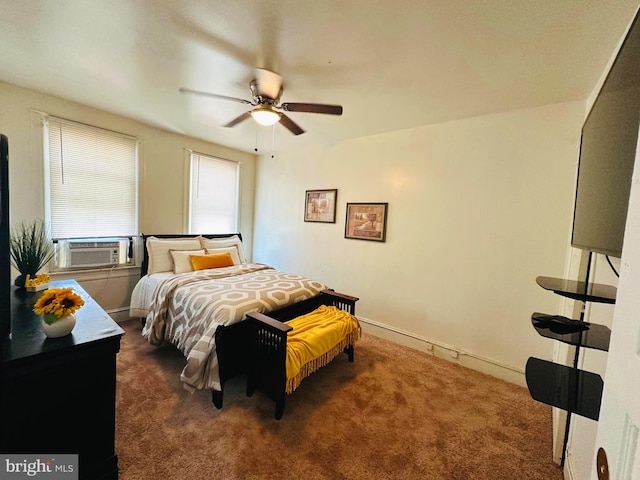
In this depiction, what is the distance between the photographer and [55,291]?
126 cm

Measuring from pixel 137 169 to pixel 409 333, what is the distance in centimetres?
403

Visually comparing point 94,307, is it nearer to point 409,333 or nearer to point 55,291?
point 55,291

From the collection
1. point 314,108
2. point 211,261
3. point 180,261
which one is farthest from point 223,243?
point 314,108

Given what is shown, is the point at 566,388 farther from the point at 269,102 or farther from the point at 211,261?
the point at 211,261

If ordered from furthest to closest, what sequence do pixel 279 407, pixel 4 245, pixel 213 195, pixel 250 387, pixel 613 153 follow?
1. pixel 213 195
2. pixel 250 387
3. pixel 279 407
4. pixel 4 245
5. pixel 613 153

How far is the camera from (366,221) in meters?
3.41

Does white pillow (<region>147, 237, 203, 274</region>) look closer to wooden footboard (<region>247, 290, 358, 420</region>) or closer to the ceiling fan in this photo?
wooden footboard (<region>247, 290, 358, 420</region>)

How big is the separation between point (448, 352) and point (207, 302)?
251 centimetres

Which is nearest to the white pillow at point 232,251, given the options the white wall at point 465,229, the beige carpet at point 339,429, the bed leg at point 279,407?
the white wall at point 465,229

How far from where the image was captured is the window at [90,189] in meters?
2.80

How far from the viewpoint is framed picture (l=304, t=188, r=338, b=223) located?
3750mm

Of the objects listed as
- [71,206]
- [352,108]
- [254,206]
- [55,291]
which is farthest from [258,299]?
[254,206]

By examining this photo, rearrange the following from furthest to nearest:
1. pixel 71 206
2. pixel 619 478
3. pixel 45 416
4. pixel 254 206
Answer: pixel 254 206 < pixel 71 206 < pixel 45 416 < pixel 619 478

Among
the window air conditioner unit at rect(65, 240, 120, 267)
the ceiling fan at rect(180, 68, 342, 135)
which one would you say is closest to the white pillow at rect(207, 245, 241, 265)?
the window air conditioner unit at rect(65, 240, 120, 267)
